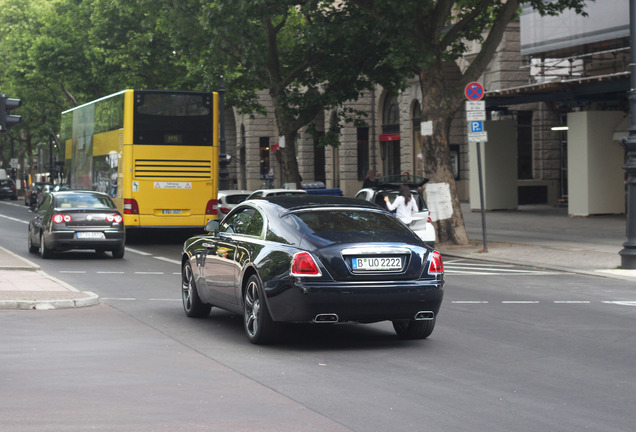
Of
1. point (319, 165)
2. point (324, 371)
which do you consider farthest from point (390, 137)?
point (324, 371)

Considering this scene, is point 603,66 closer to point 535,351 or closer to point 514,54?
point 514,54

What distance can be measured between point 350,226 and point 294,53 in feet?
83.5

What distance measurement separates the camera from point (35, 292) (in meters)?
14.4

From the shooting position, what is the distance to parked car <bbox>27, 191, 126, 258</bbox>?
22.0 meters

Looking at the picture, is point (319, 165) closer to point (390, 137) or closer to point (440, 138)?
point (390, 137)

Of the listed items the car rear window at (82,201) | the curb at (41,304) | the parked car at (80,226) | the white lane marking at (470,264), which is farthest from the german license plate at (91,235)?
the curb at (41,304)

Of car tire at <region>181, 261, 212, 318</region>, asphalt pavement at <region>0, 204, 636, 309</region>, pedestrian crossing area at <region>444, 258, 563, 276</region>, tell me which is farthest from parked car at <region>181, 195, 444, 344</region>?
pedestrian crossing area at <region>444, 258, 563, 276</region>

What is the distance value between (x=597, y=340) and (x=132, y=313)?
5.49 m

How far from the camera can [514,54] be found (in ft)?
133

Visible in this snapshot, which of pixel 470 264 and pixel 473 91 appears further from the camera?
pixel 473 91

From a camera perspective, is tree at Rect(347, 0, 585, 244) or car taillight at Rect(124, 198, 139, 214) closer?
tree at Rect(347, 0, 585, 244)

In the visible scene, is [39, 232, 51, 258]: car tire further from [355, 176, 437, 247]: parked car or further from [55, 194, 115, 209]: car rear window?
[355, 176, 437, 247]: parked car

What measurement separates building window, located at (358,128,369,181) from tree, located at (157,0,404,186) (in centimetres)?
1736

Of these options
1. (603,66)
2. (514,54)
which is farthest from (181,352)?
(514,54)
